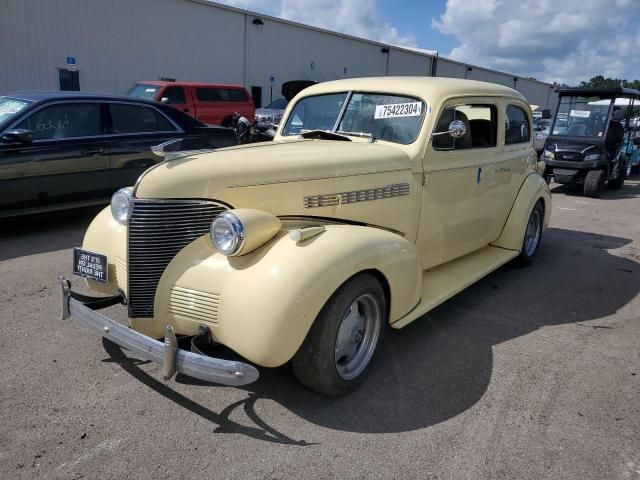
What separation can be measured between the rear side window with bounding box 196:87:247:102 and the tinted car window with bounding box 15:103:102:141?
26.2 ft

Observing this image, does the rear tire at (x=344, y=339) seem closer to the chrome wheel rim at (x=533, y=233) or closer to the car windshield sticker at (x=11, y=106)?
the chrome wheel rim at (x=533, y=233)

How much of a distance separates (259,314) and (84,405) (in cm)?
119

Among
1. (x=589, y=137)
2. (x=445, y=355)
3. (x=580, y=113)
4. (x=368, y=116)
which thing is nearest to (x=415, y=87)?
(x=368, y=116)

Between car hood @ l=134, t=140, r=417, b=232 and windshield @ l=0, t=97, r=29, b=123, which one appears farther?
windshield @ l=0, t=97, r=29, b=123

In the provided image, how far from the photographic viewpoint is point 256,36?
861 inches

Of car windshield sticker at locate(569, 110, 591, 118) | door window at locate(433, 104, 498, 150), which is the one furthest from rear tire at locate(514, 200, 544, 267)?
→ car windshield sticker at locate(569, 110, 591, 118)

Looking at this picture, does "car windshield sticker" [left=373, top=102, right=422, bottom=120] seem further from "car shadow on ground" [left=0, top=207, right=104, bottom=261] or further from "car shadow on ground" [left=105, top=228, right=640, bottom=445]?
"car shadow on ground" [left=0, top=207, right=104, bottom=261]

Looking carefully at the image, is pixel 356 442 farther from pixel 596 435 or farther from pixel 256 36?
pixel 256 36

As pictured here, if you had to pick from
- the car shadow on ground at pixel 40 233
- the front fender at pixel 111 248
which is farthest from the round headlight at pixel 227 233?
the car shadow on ground at pixel 40 233

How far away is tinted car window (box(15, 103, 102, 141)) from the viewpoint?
19.5 feet

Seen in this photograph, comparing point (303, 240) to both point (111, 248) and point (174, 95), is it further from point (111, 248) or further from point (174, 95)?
point (174, 95)

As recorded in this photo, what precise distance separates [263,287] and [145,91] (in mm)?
12281

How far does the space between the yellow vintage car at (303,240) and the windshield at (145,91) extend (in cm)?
990

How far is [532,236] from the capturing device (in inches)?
227
